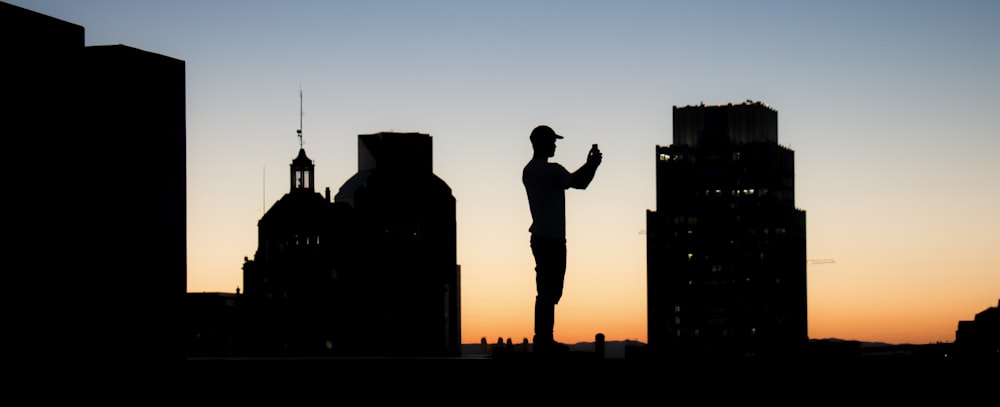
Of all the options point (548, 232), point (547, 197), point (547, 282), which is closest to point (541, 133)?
point (547, 197)

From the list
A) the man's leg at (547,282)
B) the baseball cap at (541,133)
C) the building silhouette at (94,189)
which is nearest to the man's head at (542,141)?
the baseball cap at (541,133)

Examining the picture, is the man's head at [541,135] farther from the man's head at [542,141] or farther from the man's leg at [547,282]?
the man's leg at [547,282]

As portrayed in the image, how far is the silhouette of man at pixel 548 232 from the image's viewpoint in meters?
17.9

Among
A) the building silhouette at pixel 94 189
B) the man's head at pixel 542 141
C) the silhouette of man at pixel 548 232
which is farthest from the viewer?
the man's head at pixel 542 141

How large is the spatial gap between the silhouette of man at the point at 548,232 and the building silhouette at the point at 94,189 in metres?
4.70

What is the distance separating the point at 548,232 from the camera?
58.9 ft

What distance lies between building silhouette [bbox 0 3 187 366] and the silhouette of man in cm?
470

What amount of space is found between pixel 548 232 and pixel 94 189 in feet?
18.6

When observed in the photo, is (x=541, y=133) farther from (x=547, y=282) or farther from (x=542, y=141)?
(x=547, y=282)

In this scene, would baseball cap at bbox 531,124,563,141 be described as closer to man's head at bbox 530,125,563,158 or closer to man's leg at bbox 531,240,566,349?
man's head at bbox 530,125,563,158

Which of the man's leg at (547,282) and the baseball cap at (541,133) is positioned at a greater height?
the baseball cap at (541,133)

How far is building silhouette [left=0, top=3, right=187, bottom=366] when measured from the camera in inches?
650

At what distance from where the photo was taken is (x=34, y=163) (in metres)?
16.6

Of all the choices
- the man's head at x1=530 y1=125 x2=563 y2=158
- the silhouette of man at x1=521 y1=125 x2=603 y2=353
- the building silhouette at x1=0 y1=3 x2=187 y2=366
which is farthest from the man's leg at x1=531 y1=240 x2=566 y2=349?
the building silhouette at x1=0 y1=3 x2=187 y2=366
